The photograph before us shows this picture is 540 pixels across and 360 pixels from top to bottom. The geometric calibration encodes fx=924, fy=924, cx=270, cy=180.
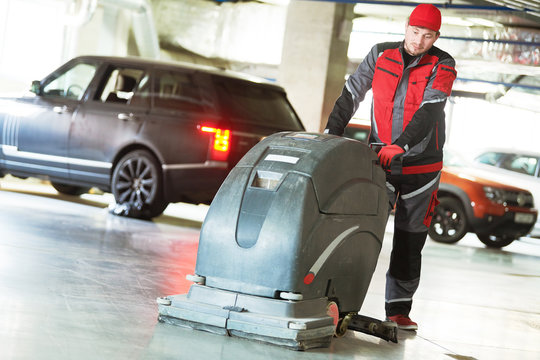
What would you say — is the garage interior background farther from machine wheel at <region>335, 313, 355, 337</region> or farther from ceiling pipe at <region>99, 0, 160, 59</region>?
machine wheel at <region>335, 313, 355, 337</region>

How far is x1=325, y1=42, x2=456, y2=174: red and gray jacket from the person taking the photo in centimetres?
496

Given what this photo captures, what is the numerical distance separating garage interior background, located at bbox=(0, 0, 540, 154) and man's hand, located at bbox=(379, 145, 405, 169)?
8489mm

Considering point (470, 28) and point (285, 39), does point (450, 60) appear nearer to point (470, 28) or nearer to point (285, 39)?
point (285, 39)

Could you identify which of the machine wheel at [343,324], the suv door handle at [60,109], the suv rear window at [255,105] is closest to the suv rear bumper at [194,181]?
the suv rear window at [255,105]

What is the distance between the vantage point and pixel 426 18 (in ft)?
16.0

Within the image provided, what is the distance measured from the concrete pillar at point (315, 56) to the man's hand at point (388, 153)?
438 inches

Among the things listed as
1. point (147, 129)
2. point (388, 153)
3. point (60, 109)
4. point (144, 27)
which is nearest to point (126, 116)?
point (147, 129)

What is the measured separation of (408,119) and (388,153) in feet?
1.37

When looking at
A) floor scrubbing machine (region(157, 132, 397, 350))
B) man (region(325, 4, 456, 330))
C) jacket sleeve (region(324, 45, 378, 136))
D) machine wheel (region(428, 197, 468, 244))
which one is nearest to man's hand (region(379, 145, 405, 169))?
man (region(325, 4, 456, 330))

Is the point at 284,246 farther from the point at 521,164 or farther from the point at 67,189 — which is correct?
the point at 521,164

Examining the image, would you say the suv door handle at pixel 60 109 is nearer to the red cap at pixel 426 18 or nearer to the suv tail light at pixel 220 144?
the suv tail light at pixel 220 144

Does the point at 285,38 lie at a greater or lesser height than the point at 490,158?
greater

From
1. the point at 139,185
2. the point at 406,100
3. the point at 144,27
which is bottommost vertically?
the point at 139,185

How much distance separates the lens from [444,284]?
7602 mm
